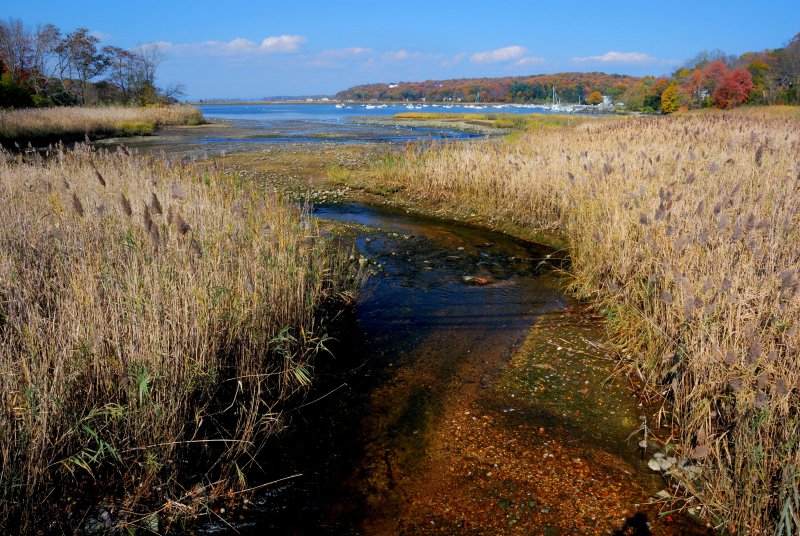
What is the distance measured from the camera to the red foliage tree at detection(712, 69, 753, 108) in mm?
59009

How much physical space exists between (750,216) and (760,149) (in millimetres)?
4984

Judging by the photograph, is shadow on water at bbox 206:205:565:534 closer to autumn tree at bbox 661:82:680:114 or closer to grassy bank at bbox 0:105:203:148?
grassy bank at bbox 0:105:203:148

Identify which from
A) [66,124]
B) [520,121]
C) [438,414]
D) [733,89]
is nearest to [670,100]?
[733,89]

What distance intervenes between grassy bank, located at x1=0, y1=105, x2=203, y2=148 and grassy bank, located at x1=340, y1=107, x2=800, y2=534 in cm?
2115

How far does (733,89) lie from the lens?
198 feet

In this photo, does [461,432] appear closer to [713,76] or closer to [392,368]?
[392,368]

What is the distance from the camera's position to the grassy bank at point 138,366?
3174 mm

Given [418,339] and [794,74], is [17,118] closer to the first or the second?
[418,339]

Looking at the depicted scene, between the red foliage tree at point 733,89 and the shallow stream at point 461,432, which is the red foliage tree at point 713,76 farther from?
the shallow stream at point 461,432

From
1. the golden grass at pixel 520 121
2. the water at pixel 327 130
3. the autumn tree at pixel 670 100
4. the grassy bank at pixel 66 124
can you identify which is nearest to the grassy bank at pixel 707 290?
the water at pixel 327 130

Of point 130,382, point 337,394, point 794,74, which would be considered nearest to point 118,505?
point 130,382

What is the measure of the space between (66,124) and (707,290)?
3756 cm

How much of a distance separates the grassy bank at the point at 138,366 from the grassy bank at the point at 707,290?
3.44 m

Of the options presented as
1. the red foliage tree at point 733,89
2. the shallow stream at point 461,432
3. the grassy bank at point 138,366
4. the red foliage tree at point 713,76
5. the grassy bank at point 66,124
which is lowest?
the shallow stream at point 461,432
